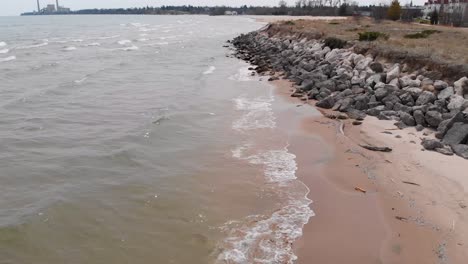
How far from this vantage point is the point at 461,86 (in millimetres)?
14523

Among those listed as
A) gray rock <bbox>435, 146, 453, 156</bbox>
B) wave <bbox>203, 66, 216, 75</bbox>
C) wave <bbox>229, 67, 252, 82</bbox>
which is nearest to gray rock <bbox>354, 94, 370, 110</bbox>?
gray rock <bbox>435, 146, 453, 156</bbox>

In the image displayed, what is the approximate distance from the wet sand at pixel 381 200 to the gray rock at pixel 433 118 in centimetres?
65

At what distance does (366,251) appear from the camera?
7230 millimetres

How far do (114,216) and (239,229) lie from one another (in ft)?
8.32

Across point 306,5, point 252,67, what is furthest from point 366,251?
point 306,5

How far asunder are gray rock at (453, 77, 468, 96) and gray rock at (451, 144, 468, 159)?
12.5 feet

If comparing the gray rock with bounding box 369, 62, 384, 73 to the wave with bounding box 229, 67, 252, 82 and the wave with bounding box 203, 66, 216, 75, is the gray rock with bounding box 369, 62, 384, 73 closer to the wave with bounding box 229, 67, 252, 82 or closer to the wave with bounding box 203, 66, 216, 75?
the wave with bounding box 229, 67, 252, 82

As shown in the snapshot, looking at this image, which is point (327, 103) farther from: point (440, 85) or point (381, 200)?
point (381, 200)

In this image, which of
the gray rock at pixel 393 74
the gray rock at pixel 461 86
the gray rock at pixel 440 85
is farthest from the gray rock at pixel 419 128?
the gray rock at pixel 393 74

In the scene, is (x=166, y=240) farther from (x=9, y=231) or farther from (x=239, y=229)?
(x=9, y=231)

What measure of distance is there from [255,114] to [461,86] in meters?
7.29

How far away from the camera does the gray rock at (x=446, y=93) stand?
14.4 metres

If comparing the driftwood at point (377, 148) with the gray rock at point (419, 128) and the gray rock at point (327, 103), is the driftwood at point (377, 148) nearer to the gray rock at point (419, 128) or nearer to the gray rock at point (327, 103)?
the gray rock at point (419, 128)

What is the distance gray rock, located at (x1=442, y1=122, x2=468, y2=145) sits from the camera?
11.6 meters
